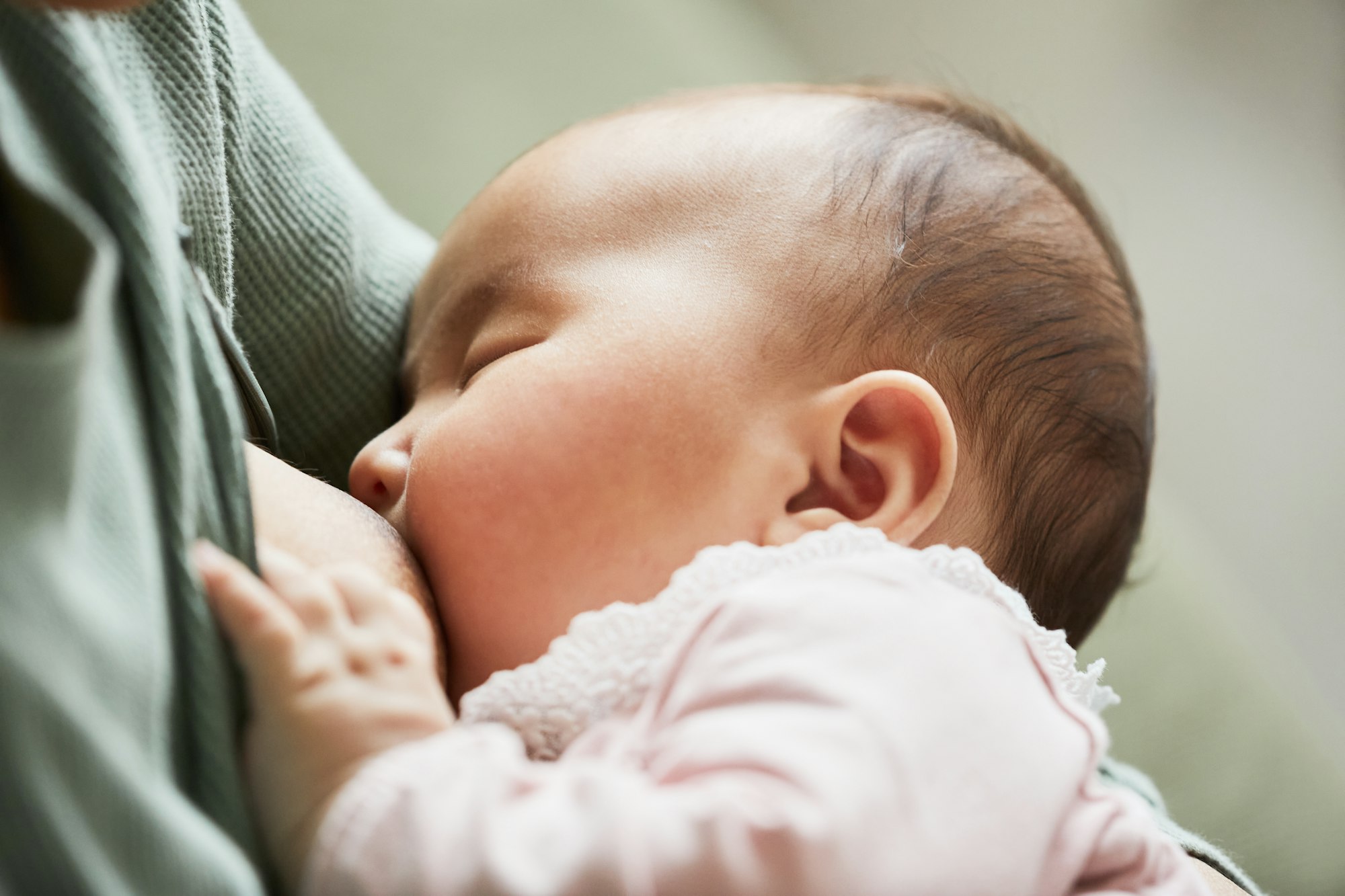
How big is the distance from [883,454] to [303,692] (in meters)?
0.36

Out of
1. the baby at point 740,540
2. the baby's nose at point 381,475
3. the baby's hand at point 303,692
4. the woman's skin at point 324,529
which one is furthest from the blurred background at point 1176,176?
the baby's hand at point 303,692

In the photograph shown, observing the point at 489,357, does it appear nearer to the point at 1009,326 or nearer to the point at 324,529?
the point at 324,529

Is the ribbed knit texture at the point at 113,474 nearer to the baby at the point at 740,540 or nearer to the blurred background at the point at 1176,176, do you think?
the baby at the point at 740,540

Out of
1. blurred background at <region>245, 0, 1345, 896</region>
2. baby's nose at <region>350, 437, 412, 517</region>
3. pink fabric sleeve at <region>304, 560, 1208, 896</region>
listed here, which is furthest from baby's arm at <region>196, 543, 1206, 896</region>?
blurred background at <region>245, 0, 1345, 896</region>

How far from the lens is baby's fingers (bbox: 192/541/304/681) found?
47 cm

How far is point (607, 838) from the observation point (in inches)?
18.1

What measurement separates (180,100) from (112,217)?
22 cm

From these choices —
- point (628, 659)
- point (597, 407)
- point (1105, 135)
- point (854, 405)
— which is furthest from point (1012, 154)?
point (1105, 135)

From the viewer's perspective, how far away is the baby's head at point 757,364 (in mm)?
664

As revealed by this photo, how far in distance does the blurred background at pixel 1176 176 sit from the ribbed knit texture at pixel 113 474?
72 cm

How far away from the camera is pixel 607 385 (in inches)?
26.9

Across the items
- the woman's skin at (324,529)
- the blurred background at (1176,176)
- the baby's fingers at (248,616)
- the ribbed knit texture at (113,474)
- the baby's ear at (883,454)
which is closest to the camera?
the ribbed knit texture at (113,474)

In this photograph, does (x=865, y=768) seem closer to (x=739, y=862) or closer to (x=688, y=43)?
(x=739, y=862)

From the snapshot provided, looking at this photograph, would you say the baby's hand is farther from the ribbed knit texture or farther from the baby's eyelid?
the baby's eyelid
